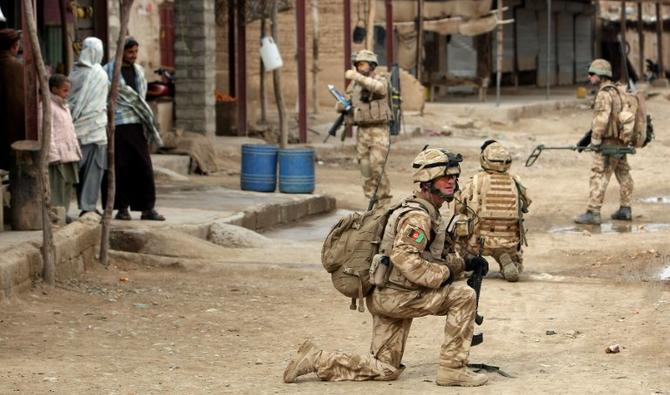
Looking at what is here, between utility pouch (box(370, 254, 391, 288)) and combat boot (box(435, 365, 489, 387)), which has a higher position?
utility pouch (box(370, 254, 391, 288))

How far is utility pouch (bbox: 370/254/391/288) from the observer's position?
673 cm

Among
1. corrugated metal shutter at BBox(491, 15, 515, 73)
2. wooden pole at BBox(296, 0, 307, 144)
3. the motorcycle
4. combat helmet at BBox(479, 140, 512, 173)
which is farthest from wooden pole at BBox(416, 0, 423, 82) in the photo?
combat helmet at BBox(479, 140, 512, 173)

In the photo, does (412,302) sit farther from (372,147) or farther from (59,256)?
(372,147)

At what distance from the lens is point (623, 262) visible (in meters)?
11.4

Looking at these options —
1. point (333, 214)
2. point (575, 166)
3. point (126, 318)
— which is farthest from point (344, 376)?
point (575, 166)

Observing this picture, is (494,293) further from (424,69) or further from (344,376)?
(424,69)

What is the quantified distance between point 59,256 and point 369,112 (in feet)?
16.9

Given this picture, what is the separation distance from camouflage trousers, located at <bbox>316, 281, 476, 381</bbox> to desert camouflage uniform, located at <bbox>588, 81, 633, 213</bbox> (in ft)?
23.5

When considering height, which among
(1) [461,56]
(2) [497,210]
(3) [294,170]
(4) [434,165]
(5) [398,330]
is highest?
(1) [461,56]

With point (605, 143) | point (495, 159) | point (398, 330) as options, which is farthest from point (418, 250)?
point (605, 143)

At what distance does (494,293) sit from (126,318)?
8.48 ft

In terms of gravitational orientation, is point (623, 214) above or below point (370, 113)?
below

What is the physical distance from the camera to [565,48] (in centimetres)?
4053

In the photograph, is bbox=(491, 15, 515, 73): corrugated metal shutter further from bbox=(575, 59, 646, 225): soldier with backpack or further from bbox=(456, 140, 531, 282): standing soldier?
bbox=(456, 140, 531, 282): standing soldier
